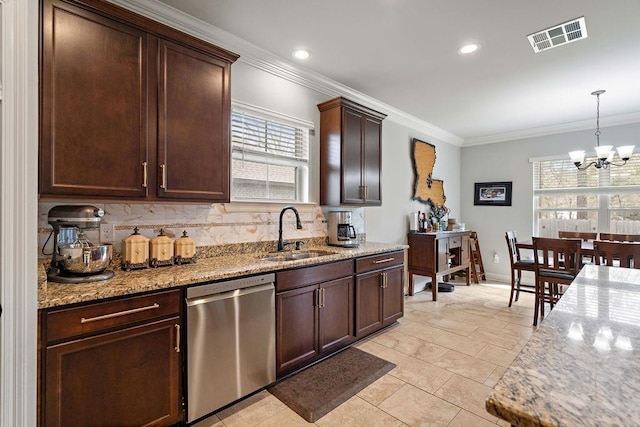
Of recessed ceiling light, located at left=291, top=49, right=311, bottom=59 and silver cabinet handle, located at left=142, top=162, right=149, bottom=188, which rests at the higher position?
recessed ceiling light, located at left=291, top=49, right=311, bottom=59

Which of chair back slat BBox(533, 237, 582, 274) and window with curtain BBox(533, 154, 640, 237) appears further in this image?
window with curtain BBox(533, 154, 640, 237)

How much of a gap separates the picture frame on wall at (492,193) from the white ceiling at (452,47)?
1.69m

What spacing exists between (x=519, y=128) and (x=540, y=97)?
159cm

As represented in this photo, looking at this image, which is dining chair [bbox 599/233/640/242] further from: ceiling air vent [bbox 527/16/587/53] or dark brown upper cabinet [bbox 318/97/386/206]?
dark brown upper cabinet [bbox 318/97/386/206]

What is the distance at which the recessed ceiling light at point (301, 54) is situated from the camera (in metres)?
Answer: 2.81

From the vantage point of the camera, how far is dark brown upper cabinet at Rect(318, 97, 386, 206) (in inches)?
127

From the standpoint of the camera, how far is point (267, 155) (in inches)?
119

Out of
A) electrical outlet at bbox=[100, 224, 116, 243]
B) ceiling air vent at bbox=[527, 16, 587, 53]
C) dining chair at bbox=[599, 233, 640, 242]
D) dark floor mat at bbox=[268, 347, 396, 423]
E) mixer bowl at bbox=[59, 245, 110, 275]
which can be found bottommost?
dark floor mat at bbox=[268, 347, 396, 423]

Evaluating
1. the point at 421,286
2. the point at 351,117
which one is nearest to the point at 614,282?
the point at 351,117

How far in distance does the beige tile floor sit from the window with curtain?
188 centimetres

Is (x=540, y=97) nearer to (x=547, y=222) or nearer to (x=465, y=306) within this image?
(x=547, y=222)

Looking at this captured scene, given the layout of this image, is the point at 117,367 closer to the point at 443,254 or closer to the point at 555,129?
the point at 443,254

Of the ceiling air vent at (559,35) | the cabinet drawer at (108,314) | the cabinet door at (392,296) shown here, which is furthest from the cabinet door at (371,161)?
the cabinet drawer at (108,314)

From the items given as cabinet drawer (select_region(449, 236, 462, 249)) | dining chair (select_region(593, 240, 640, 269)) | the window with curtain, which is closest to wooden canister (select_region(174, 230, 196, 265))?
dining chair (select_region(593, 240, 640, 269))
